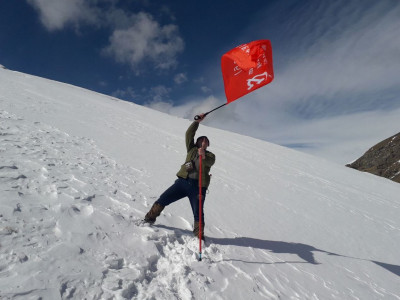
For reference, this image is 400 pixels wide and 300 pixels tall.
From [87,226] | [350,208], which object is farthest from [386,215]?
[87,226]

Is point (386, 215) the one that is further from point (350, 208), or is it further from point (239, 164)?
point (239, 164)

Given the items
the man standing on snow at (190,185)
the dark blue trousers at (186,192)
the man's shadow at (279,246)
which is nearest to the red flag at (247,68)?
the man standing on snow at (190,185)

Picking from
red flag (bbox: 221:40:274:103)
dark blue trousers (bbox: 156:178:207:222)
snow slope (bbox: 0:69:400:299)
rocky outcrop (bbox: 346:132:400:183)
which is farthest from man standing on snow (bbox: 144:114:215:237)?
rocky outcrop (bbox: 346:132:400:183)

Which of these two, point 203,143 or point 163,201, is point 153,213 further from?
point 203,143

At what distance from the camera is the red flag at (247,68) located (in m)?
5.80

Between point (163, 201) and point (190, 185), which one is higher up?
point (190, 185)

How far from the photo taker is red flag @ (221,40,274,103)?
580 cm

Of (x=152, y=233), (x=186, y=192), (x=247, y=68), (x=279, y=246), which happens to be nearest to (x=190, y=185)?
(x=186, y=192)

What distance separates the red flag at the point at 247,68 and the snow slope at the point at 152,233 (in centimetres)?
294

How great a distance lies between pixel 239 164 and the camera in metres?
12.4

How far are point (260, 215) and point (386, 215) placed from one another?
A: 6046mm

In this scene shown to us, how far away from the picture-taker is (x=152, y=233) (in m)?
4.29

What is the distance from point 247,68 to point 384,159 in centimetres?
17784

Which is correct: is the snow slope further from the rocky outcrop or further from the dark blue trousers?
the rocky outcrop
